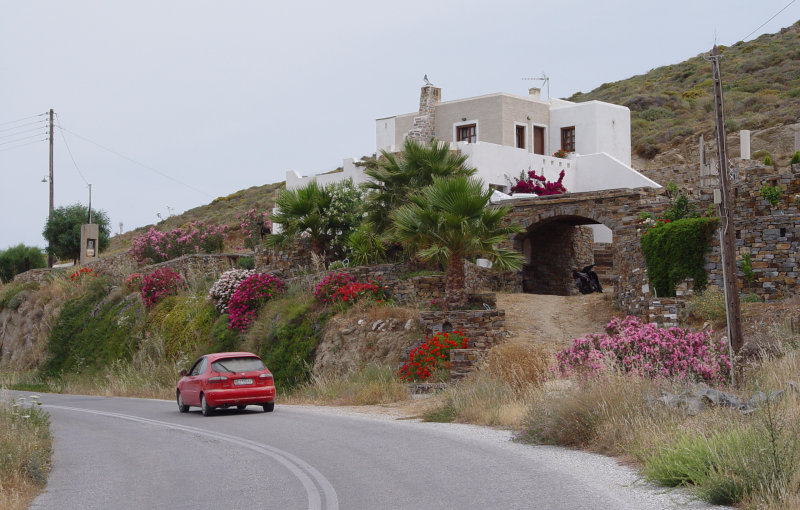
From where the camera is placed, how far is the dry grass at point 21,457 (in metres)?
9.83

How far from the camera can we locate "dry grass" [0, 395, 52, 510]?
9.83 m

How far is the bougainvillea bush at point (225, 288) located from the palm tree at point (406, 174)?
669cm

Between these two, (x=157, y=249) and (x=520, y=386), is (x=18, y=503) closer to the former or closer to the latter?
(x=520, y=386)

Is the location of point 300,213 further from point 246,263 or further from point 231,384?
point 231,384

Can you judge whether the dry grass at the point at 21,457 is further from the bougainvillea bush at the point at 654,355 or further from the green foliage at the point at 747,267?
the green foliage at the point at 747,267

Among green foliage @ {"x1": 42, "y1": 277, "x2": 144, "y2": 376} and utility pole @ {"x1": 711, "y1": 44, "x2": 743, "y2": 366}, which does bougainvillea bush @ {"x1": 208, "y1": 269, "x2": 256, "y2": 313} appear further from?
utility pole @ {"x1": 711, "y1": 44, "x2": 743, "y2": 366}

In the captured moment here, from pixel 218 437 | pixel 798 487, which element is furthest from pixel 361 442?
pixel 798 487

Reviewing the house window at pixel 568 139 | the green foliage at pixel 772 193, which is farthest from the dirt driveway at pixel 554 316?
the house window at pixel 568 139

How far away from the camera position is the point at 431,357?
73.9 feet

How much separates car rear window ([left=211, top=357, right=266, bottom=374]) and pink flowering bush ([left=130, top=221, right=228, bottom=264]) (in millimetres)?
24296

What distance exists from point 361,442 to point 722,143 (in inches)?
297

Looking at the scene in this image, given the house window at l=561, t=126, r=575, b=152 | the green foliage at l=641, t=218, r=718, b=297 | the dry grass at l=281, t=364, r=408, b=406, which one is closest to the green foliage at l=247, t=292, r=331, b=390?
the dry grass at l=281, t=364, r=408, b=406

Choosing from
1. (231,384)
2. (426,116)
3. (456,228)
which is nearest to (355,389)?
(231,384)

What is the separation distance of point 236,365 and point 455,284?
24.6ft
